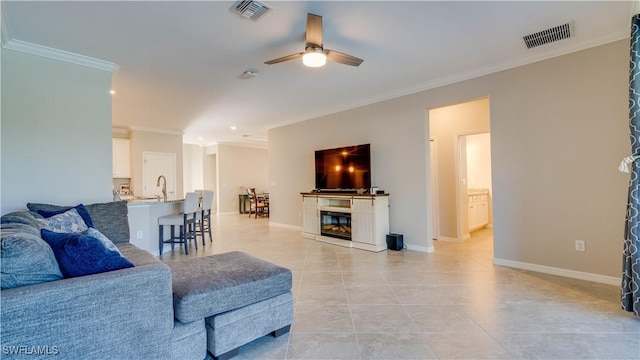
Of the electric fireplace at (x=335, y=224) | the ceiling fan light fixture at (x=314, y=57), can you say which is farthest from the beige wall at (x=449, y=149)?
the ceiling fan light fixture at (x=314, y=57)

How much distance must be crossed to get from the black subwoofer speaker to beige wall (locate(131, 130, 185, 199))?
619cm

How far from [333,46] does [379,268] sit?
2803mm

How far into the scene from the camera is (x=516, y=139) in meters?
3.67

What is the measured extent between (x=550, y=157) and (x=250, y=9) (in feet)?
12.2

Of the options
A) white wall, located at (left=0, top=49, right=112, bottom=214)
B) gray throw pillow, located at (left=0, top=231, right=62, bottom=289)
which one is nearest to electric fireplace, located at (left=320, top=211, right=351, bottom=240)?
white wall, located at (left=0, top=49, right=112, bottom=214)

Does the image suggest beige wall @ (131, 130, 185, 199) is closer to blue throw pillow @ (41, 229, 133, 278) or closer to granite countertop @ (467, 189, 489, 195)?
blue throw pillow @ (41, 229, 133, 278)

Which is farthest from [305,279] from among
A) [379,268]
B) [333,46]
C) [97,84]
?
[97,84]

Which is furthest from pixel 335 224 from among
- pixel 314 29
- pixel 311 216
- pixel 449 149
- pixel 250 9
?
pixel 250 9

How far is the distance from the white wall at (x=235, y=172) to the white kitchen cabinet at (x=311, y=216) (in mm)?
5398

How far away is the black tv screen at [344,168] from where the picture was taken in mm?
5035

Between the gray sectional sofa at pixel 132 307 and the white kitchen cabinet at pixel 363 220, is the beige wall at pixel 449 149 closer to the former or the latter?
the white kitchen cabinet at pixel 363 220

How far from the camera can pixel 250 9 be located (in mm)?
2414

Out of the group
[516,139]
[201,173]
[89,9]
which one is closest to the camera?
[89,9]

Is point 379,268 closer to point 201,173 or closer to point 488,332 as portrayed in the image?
point 488,332
